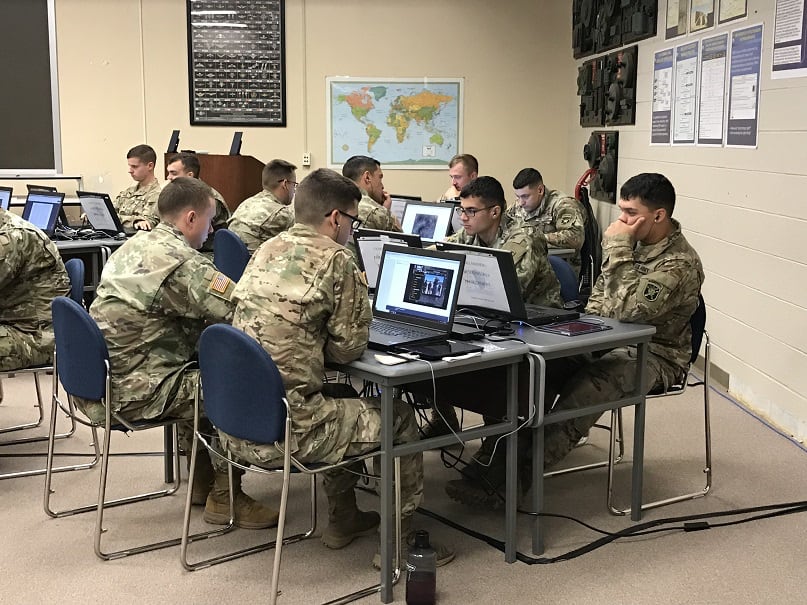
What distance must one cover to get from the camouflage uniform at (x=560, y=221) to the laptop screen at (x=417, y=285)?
2849 millimetres

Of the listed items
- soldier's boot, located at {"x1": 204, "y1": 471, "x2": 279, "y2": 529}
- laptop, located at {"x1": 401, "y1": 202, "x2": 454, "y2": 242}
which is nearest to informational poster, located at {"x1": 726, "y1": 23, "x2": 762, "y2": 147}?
laptop, located at {"x1": 401, "y1": 202, "x2": 454, "y2": 242}

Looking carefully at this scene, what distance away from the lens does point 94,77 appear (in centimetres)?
840

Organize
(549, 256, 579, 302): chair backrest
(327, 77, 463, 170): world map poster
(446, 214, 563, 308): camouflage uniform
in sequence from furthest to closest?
(327, 77, 463, 170): world map poster, (549, 256, 579, 302): chair backrest, (446, 214, 563, 308): camouflage uniform

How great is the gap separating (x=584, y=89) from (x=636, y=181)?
4.57m

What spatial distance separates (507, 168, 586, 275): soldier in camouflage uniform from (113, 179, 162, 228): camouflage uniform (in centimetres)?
262

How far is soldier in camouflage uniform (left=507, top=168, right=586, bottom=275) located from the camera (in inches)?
245

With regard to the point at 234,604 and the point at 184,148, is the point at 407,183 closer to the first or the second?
the point at 184,148

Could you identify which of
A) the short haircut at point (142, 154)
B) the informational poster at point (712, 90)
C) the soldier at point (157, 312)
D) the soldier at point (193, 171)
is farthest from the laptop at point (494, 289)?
the short haircut at point (142, 154)

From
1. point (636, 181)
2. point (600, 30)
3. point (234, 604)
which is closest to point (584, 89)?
point (600, 30)

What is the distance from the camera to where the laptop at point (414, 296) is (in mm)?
3143

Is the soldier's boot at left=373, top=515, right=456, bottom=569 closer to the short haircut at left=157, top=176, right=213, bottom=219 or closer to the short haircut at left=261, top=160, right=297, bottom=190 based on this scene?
the short haircut at left=157, top=176, right=213, bottom=219

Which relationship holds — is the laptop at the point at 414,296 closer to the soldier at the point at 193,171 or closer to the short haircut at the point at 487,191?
the short haircut at the point at 487,191

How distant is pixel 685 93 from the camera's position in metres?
5.78

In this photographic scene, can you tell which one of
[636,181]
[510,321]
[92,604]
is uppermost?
[636,181]
